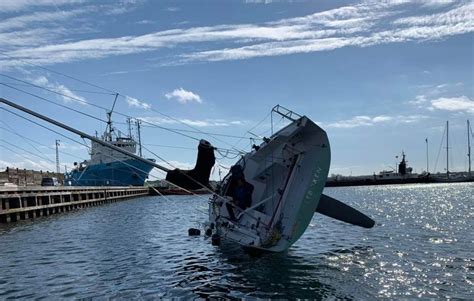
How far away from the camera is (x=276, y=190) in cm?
1764

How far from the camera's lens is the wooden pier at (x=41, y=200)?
104 ft

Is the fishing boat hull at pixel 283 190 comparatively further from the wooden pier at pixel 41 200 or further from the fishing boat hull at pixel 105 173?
the fishing boat hull at pixel 105 173

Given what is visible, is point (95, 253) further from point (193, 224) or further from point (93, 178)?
point (93, 178)

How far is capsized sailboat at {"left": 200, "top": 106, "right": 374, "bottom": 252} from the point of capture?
15.9 meters

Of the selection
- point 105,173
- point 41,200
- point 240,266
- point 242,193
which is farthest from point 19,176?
point 105,173

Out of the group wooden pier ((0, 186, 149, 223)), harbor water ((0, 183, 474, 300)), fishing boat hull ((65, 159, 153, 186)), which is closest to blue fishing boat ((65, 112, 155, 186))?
fishing boat hull ((65, 159, 153, 186))

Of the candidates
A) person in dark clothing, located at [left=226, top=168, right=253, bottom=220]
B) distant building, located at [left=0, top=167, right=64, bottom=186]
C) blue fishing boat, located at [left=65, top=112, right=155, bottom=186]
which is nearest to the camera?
person in dark clothing, located at [left=226, top=168, right=253, bottom=220]

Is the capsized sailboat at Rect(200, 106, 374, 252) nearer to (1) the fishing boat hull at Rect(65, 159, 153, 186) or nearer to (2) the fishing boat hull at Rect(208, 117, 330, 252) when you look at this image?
(2) the fishing boat hull at Rect(208, 117, 330, 252)

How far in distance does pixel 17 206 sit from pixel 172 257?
20919 millimetres

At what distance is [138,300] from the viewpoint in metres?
11.2

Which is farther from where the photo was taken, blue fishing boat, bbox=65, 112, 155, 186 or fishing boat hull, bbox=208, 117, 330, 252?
blue fishing boat, bbox=65, 112, 155, 186

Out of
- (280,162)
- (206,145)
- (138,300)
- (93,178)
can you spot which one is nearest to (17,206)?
(206,145)

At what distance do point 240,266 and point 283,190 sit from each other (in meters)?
3.26

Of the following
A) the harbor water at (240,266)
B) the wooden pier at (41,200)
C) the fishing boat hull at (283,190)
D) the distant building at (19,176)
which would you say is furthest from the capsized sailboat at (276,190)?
the distant building at (19,176)
